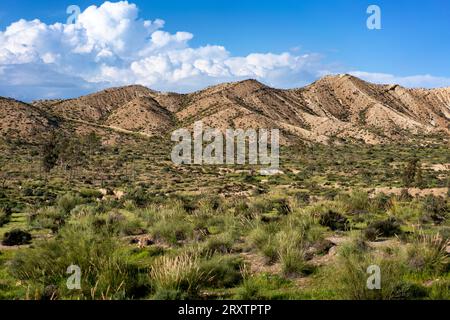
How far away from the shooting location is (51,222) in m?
20.1

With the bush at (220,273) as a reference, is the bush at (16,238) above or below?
below

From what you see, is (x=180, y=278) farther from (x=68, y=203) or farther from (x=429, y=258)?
(x=68, y=203)

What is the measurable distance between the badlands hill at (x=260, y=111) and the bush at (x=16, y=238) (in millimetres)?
71139

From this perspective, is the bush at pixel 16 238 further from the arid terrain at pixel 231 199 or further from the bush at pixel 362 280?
the bush at pixel 362 280

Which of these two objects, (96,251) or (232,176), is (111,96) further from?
(96,251)

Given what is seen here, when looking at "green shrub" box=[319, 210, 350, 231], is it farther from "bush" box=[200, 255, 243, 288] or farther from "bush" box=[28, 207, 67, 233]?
"bush" box=[28, 207, 67, 233]

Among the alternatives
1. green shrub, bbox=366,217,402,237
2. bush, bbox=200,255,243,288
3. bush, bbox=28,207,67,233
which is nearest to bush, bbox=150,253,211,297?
bush, bbox=200,255,243,288

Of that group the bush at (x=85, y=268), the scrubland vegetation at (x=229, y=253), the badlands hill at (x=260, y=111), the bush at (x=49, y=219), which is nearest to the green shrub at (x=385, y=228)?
the scrubland vegetation at (x=229, y=253)

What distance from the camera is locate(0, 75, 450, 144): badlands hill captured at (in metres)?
101

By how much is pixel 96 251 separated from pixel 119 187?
114 feet

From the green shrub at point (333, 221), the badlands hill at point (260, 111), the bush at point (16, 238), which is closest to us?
the bush at point (16, 238)

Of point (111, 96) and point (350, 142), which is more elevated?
point (111, 96)

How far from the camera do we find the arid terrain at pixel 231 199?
33.8 feet
